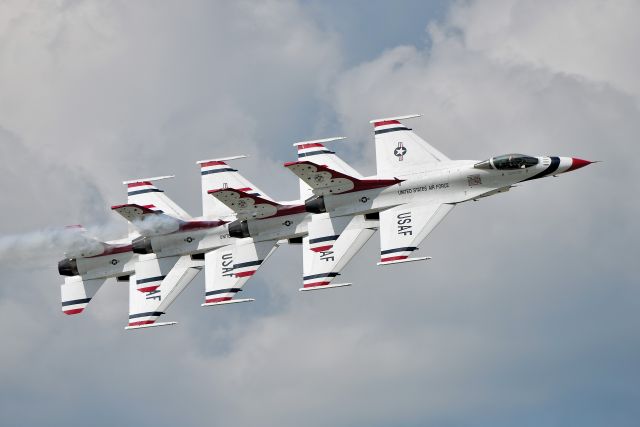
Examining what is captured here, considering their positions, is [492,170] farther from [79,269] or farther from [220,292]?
[79,269]

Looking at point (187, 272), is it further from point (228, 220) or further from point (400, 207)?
point (400, 207)

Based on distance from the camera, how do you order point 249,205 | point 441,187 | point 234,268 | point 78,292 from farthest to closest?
point 78,292
point 234,268
point 249,205
point 441,187

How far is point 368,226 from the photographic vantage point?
362ft

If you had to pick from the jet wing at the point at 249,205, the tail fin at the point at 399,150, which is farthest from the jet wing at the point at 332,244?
the tail fin at the point at 399,150

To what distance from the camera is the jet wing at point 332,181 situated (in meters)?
109

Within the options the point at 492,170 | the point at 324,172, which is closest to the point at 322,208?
the point at 324,172

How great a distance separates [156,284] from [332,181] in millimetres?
12862

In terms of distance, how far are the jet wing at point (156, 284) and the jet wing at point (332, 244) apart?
796cm

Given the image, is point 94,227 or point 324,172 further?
point 94,227

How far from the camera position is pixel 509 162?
356ft

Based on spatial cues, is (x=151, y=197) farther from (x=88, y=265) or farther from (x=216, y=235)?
(x=216, y=235)

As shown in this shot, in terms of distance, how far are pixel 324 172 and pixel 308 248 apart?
14.8 ft

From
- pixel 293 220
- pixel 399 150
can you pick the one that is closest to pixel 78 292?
pixel 293 220

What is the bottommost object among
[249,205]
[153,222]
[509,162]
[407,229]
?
[407,229]
